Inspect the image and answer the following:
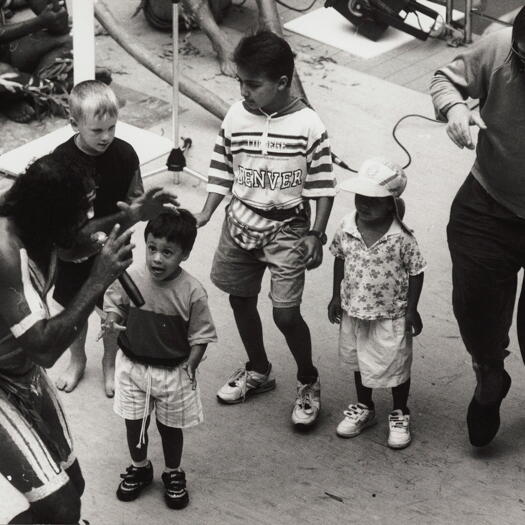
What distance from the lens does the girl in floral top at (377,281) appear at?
14.3ft

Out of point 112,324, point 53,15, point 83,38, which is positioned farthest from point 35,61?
point 112,324

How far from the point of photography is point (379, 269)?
441cm

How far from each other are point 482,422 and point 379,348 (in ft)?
1.73

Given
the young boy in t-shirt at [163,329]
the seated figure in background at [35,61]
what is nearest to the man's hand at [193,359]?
the young boy in t-shirt at [163,329]

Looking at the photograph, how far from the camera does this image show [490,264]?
4.33 metres

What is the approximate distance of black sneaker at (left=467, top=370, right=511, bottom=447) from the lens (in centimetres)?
459

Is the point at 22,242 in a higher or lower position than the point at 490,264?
higher

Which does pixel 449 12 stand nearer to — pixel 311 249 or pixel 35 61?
pixel 35 61

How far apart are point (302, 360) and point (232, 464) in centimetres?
53

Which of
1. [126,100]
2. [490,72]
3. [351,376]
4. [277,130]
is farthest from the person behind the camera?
[126,100]

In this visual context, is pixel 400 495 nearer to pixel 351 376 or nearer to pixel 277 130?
pixel 351 376

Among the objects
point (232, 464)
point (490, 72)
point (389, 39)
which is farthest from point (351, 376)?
point (389, 39)

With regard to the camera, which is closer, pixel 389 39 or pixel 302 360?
pixel 302 360

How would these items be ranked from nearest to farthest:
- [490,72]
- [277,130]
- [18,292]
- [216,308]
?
1. [18,292]
2. [490,72]
3. [277,130]
4. [216,308]
